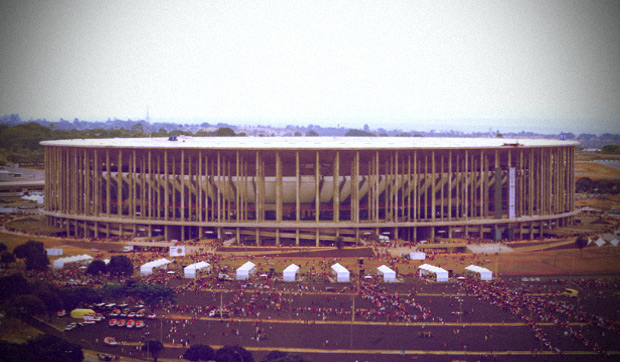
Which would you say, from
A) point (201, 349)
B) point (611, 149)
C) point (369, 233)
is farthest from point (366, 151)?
point (201, 349)

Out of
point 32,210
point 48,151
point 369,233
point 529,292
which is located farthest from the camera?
point 32,210

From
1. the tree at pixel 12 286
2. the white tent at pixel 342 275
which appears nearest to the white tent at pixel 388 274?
the white tent at pixel 342 275

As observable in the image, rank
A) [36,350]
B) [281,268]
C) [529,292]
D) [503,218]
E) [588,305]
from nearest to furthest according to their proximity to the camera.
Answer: [36,350] < [588,305] < [529,292] < [281,268] < [503,218]

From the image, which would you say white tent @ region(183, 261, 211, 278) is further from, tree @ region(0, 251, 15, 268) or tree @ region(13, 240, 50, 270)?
tree @ region(0, 251, 15, 268)

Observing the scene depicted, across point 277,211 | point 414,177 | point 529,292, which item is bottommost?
point 529,292

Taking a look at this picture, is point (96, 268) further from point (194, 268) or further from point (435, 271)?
point (435, 271)

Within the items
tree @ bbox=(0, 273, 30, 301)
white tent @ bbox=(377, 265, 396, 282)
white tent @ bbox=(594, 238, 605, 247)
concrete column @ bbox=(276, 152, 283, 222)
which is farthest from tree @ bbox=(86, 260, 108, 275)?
white tent @ bbox=(594, 238, 605, 247)

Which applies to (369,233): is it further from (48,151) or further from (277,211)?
(48,151)
